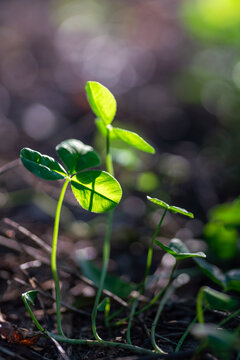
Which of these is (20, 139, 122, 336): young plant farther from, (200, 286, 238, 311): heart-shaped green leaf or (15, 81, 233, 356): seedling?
(200, 286, 238, 311): heart-shaped green leaf

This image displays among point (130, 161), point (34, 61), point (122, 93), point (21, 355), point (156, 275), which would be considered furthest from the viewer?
point (34, 61)

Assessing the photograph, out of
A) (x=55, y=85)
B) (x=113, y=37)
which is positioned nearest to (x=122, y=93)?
(x=55, y=85)

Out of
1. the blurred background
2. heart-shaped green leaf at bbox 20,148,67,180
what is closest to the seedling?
heart-shaped green leaf at bbox 20,148,67,180

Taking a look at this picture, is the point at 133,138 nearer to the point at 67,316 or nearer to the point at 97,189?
the point at 97,189

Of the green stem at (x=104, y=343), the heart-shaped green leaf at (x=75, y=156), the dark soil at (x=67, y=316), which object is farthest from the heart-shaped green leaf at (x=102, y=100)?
the green stem at (x=104, y=343)

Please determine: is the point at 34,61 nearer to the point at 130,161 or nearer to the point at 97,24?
the point at 97,24

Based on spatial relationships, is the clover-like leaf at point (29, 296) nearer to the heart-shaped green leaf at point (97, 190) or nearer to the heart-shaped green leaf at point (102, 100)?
the heart-shaped green leaf at point (97, 190)
